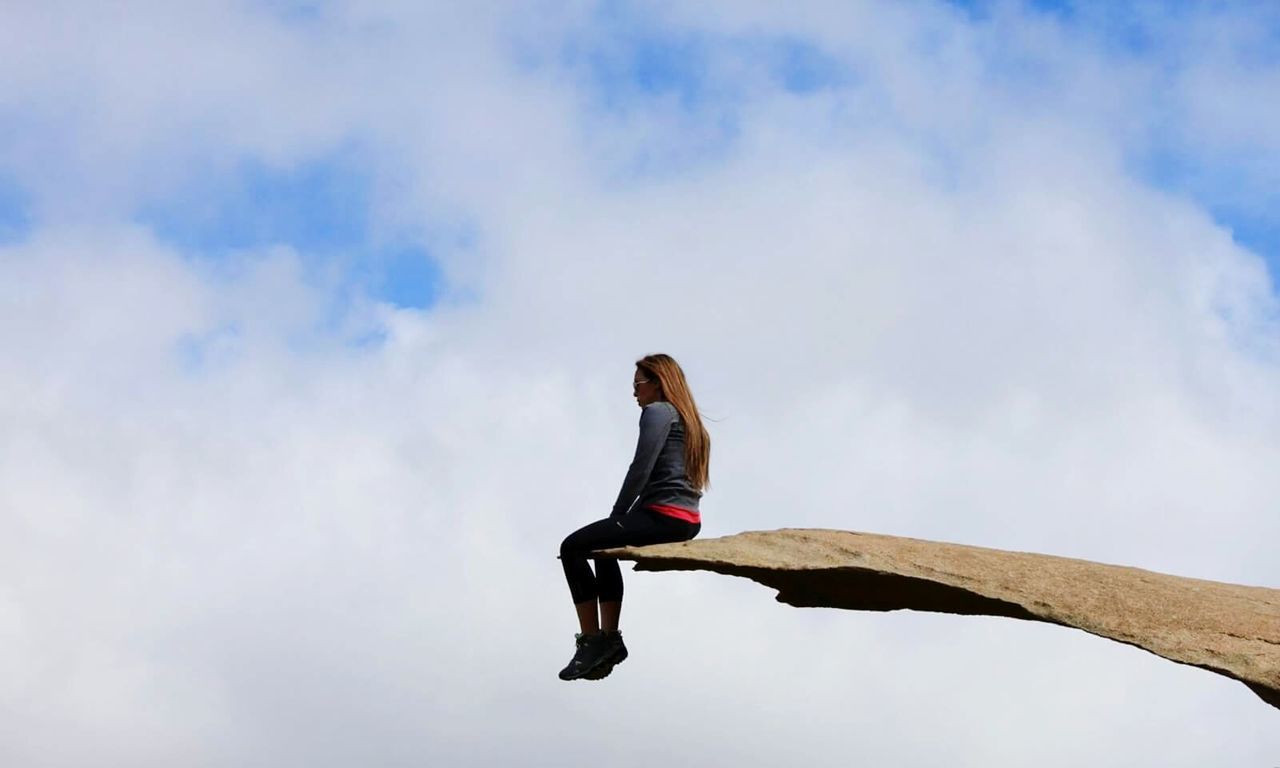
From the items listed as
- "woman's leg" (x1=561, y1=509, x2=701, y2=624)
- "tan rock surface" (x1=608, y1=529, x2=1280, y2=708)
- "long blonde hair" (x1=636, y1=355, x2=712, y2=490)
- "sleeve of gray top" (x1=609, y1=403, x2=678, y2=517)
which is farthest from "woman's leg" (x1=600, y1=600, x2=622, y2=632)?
"long blonde hair" (x1=636, y1=355, x2=712, y2=490)

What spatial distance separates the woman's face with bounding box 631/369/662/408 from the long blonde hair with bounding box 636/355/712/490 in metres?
0.03

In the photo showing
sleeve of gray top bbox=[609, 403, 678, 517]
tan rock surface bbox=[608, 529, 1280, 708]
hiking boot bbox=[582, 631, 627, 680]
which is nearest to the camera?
sleeve of gray top bbox=[609, 403, 678, 517]

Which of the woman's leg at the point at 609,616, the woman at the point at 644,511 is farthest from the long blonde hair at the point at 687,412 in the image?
the woman's leg at the point at 609,616

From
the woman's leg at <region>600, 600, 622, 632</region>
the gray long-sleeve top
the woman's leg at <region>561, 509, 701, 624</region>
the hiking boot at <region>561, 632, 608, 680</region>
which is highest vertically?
the gray long-sleeve top

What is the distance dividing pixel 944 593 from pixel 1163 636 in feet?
5.16

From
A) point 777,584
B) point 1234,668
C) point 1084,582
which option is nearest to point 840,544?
point 777,584

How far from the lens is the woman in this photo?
947 cm

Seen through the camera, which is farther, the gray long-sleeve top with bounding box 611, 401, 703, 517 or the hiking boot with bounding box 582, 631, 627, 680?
the hiking boot with bounding box 582, 631, 627, 680

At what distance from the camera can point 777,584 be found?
991 cm

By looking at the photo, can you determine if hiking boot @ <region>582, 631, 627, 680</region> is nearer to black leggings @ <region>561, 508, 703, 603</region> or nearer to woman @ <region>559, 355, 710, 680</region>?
woman @ <region>559, 355, 710, 680</region>

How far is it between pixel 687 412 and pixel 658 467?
406 mm

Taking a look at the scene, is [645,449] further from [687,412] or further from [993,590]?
[993,590]

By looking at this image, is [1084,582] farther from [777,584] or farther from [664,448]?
[664,448]

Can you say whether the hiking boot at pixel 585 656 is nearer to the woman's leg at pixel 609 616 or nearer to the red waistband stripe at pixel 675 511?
the woman's leg at pixel 609 616
